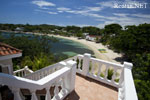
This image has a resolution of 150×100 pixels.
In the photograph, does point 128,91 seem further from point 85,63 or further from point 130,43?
point 130,43

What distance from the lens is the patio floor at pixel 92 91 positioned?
2503mm

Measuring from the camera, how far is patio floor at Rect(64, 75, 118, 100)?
2503mm

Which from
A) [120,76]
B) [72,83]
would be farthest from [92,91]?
[120,76]

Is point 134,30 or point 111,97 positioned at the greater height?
point 134,30

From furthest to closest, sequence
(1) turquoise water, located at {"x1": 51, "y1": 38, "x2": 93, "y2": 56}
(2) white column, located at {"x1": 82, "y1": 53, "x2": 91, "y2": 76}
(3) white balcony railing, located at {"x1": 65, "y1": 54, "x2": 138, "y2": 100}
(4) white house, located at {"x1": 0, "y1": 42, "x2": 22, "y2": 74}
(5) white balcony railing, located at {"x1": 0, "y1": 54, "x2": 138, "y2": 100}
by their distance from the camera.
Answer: (1) turquoise water, located at {"x1": 51, "y1": 38, "x2": 93, "y2": 56} < (2) white column, located at {"x1": 82, "y1": 53, "x2": 91, "y2": 76} < (4) white house, located at {"x1": 0, "y1": 42, "x2": 22, "y2": 74} < (3) white balcony railing, located at {"x1": 65, "y1": 54, "x2": 138, "y2": 100} < (5) white balcony railing, located at {"x1": 0, "y1": 54, "x2": 138, "y2": 100}

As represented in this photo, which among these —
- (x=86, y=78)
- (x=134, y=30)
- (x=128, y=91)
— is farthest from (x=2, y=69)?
(x=134, y=30)

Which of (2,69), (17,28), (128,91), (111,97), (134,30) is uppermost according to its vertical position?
(17,28)

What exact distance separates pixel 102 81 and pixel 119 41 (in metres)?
14.8

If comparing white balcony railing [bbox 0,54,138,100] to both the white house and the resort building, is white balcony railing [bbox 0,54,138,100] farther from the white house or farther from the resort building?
the white house

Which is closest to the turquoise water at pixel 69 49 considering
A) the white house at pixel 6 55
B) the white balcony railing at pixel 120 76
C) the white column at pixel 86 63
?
the white column at pixel 86 63

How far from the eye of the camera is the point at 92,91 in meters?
2.76

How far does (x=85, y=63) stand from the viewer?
141 inches

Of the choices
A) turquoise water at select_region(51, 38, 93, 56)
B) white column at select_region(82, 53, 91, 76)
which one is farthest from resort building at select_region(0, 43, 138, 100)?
turquoise water at select_region(51, 38, 93, 56)

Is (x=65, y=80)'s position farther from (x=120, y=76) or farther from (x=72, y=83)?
(x=120, y=76)
